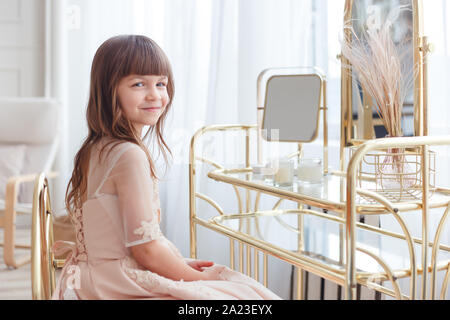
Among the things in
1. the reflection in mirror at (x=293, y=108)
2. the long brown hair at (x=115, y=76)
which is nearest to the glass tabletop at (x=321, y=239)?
the reflection in mirror at (x=293, y=108)

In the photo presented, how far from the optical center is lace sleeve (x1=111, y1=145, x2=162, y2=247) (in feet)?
3.05

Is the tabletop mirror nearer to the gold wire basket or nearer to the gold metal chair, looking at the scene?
the gold wire basket

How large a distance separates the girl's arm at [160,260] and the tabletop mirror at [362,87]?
2.15 feet

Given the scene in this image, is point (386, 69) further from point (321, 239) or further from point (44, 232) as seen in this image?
point (44, 232)

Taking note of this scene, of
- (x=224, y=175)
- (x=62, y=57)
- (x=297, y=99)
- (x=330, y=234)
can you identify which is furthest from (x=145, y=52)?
(x=62, y=57)


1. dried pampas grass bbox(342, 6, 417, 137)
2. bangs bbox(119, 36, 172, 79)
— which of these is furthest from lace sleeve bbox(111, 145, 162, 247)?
dried pampas grass bbox(342, 6, 417, 137)

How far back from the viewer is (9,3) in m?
3.79

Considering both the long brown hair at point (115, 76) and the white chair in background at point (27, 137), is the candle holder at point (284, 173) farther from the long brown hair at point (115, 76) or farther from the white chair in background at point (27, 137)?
the white chair in background at point (27, 137)

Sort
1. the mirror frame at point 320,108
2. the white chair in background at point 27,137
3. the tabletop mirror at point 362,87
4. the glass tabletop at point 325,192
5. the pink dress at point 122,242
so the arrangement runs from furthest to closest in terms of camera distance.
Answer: the white chair in background at point 27,137, the mirror frame at point 320,108, the tabletop mirror at point 362,87, the glass tabletop at point 325,192, the pink dress at point 122,242

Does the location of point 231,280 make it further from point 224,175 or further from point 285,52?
point 285,52

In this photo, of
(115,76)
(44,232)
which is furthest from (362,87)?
(44,232)

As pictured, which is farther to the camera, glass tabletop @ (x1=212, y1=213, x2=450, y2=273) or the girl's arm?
glass tabletop @ (x1=212, y1=213, x2=450, y2=273)

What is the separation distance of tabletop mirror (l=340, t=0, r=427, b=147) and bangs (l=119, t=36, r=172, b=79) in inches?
22.4

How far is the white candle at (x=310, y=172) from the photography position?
1.39m
